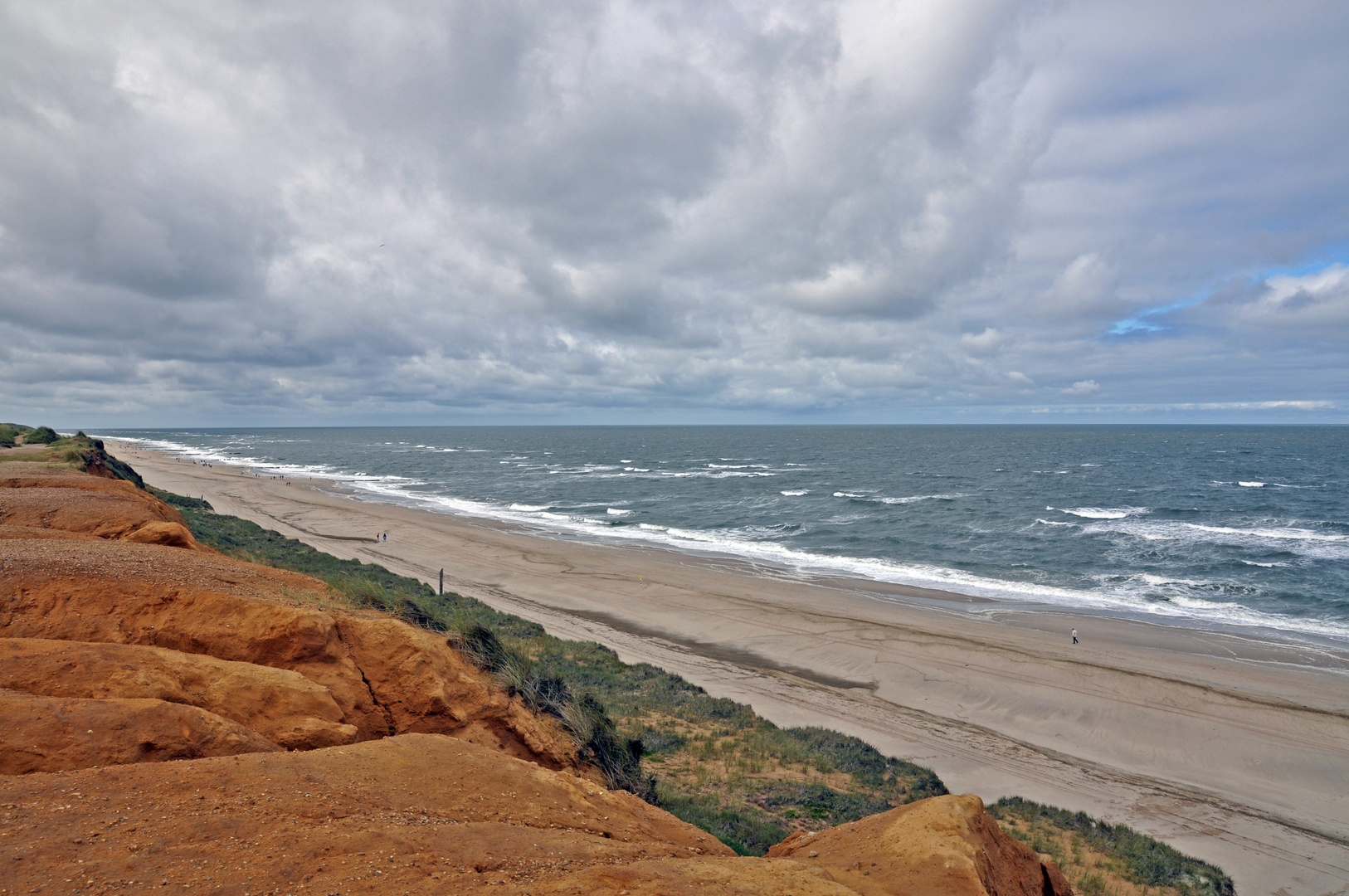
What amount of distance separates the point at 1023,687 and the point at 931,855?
1738 centimetres

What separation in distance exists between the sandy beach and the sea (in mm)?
4394

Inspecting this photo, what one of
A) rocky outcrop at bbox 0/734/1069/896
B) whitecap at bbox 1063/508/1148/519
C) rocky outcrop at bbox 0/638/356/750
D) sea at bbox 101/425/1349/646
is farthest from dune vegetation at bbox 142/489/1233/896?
whitecap at bbox 1063/508/1148/519

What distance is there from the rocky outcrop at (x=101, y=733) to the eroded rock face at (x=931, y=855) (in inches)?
227

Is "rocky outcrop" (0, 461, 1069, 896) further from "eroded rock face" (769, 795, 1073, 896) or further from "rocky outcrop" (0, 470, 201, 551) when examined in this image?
"rocky outcrop" (0, 470, 201, 551)

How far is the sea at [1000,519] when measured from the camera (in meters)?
31.1

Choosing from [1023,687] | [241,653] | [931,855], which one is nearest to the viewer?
[931,855]

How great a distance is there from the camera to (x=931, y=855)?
596cm

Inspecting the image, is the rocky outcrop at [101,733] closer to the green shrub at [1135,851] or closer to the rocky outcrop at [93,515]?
the rocky outcrop at [93,515]

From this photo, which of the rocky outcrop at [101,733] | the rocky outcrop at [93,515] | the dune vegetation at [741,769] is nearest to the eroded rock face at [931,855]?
the dune vegetation at [741,769]

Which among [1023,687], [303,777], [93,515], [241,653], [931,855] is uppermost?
[93,515]

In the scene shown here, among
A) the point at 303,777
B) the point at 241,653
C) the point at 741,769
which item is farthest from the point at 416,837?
the point at 741,769

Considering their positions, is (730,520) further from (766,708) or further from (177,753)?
(177,753)

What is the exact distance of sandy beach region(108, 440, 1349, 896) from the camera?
552 inches

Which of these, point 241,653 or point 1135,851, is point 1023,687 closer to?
point 1135,851
